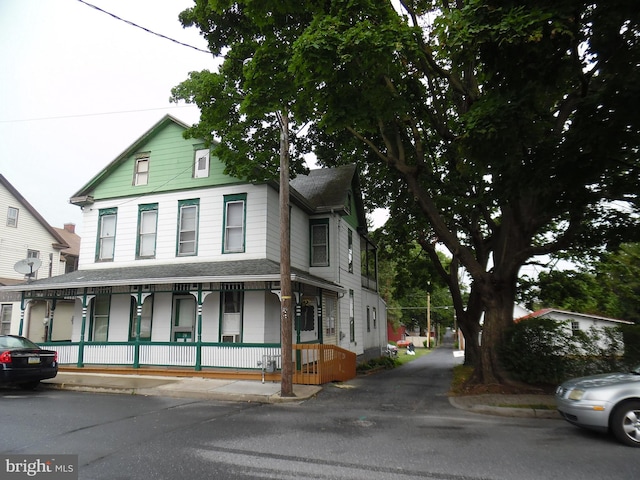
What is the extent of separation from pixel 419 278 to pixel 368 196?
6150mm

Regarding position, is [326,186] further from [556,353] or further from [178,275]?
[556,353]

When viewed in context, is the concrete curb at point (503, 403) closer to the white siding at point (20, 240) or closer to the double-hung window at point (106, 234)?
the double-hung window at point (106, 234)

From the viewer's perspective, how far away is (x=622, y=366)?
11.3 m

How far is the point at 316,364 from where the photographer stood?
13391 mm

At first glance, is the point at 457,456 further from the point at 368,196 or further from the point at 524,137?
the point at 368,196

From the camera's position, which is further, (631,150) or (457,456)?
(631,150)

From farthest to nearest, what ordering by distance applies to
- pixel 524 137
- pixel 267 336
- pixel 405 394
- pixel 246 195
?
pixel 246 195 → pixel 267 336 → pixel 405 394 → pixel 524 137

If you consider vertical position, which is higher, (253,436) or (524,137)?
(524,137)

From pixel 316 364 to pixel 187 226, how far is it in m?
7.41

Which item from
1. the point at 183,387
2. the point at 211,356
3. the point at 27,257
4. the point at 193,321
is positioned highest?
the point at 27,257

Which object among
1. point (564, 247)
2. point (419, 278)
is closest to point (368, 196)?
point (419, 278)

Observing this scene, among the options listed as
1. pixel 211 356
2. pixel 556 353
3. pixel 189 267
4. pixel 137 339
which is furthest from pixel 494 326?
pixel 137 339

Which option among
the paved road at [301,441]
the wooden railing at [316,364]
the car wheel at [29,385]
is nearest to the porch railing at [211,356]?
the wooden railing at [316,364]

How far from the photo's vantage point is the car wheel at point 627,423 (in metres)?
6.60
